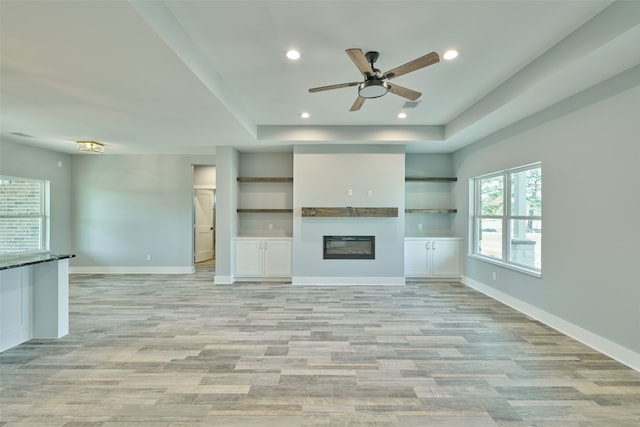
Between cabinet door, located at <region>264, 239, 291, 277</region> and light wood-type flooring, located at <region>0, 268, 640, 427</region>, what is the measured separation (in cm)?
160

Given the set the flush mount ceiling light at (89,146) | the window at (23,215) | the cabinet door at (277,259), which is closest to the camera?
the flush mount ceiling light at (89,146)

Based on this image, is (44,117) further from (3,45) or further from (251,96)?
(251,96)

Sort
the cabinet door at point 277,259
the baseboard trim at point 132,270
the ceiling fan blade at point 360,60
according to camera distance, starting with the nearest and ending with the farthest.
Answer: the ceiling fan blade at point 360,60
the cabinet door at point 277,259
the baseboard trim at point 132,270

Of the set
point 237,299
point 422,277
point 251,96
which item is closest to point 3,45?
point 251,96

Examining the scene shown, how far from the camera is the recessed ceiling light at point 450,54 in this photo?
8.85 feet

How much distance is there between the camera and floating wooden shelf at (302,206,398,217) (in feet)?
17.6

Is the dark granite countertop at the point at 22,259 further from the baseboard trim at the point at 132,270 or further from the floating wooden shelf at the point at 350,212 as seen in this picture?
the floating wooden shelf at the point at 350,212

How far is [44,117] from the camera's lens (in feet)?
12.5

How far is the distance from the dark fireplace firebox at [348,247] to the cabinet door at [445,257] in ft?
4.35

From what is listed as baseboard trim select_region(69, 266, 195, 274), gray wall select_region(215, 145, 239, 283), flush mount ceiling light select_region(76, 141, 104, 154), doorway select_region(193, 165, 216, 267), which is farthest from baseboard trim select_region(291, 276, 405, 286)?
flush mount ceiling light select_region(76, 141, 104, 154)

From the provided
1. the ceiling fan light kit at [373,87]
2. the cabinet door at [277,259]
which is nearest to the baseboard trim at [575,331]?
the ceiling fan light kit at [373,87]

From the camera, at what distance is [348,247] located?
557cm

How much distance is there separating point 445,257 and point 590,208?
2947 millimetres

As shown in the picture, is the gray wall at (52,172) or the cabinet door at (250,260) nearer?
the gray wall at (52,172)
